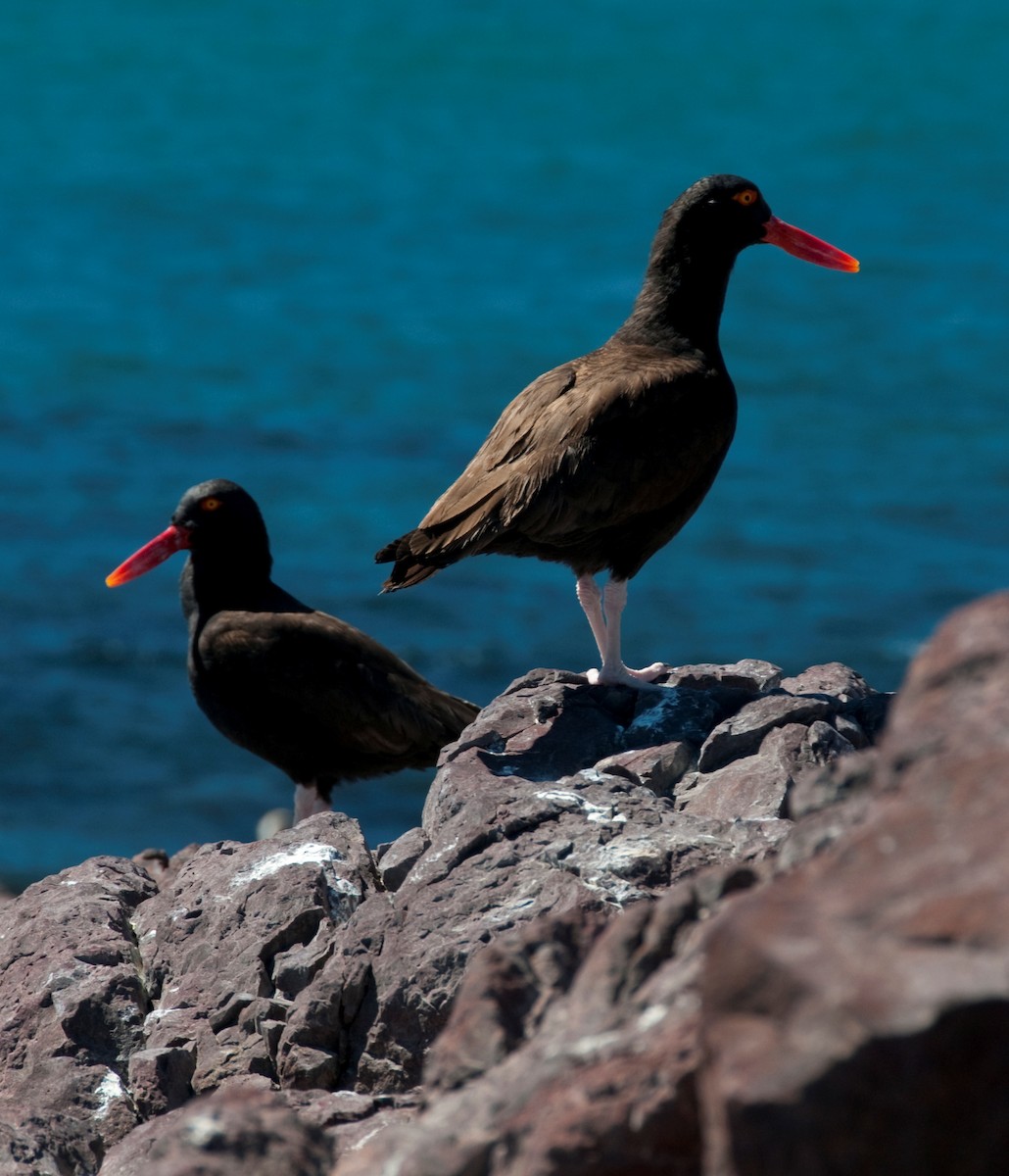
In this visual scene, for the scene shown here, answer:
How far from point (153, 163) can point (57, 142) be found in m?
3.56

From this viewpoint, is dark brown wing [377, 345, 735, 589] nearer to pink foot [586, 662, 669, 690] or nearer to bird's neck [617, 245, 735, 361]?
bird's neck [617, 245, 735, 361]

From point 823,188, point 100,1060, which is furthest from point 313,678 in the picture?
point 823,188

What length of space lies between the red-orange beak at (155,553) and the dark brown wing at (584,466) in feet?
9.20

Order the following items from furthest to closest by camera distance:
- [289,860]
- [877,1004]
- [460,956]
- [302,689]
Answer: [302,689] < [289,860] < [460,956] < [877,1004]

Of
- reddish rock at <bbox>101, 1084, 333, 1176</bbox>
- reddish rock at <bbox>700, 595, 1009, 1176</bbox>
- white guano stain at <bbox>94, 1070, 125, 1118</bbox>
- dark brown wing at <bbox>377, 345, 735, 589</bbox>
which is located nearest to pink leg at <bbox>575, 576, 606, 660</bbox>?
dark brown wing at <bbox>377, 345, 735, 589</bbox>

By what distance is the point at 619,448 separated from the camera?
6559mm

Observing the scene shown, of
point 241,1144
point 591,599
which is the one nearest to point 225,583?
point 591,599

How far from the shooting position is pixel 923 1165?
2.34 metres

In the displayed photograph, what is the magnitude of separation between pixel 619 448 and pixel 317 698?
2.52m

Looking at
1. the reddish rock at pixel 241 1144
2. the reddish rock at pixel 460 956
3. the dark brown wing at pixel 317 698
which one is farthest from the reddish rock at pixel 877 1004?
the dark brown wing at pixel 317 698

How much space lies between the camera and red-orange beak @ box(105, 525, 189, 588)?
9148 mm

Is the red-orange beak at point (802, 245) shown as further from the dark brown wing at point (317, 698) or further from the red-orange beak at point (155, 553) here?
the red-orange beak at point (155, 553)

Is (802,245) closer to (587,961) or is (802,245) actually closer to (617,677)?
(617,677)

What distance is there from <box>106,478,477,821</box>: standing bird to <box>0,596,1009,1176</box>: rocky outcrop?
5.13ft
